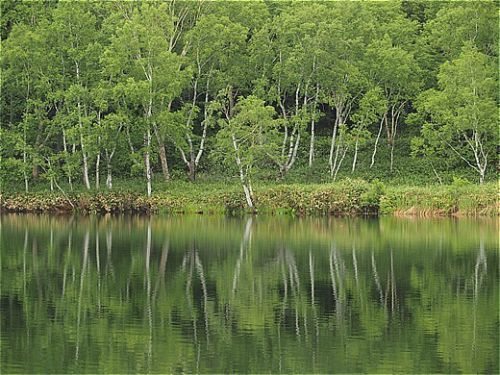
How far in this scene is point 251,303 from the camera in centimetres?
1805

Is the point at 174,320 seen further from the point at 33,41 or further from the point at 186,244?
the point at 33,41

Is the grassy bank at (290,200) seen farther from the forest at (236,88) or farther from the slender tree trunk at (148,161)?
the forest at (236,88)

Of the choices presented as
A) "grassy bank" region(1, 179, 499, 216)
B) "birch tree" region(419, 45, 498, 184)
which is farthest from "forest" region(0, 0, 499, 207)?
"grassy bank" region(1, 179, 499, 216)

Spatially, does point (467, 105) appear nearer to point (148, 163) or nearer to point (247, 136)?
point (247, 136)

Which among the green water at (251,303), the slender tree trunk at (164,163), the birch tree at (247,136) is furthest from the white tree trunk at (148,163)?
the green water at (251,303)

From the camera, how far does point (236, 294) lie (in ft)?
63.6

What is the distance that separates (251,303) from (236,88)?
4246 cm

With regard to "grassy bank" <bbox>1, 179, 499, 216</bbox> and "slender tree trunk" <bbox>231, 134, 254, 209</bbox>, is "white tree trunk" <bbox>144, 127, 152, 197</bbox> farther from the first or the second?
"slender tree trunk" <bbox>231, 134, 254, 209</bbox>

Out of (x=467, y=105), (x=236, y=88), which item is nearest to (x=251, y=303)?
(x=467, y=105)

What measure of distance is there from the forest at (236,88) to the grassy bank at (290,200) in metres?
0.93

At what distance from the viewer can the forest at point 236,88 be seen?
4912cm

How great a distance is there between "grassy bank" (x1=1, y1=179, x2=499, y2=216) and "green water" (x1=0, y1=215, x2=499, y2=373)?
10.7m

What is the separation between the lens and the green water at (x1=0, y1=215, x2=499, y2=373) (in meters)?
13.1

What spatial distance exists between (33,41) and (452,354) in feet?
132
